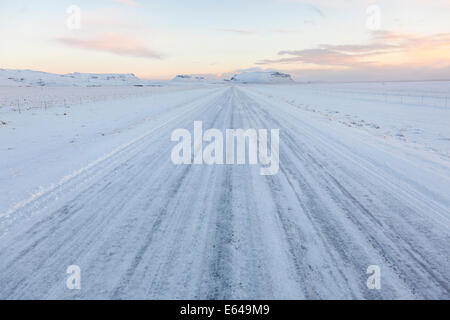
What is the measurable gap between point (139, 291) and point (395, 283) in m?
2.40

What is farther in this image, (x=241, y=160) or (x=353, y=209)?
(x=241, y=160)

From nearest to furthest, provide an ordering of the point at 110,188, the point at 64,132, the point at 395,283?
the point at 395,283
the point at 110,188
the point at 64,132

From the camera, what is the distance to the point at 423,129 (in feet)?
45.3

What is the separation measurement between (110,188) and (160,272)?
2.85m

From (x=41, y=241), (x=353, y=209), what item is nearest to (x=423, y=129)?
(x=353, y=209)

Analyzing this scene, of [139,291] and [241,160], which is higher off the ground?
[241,160]
